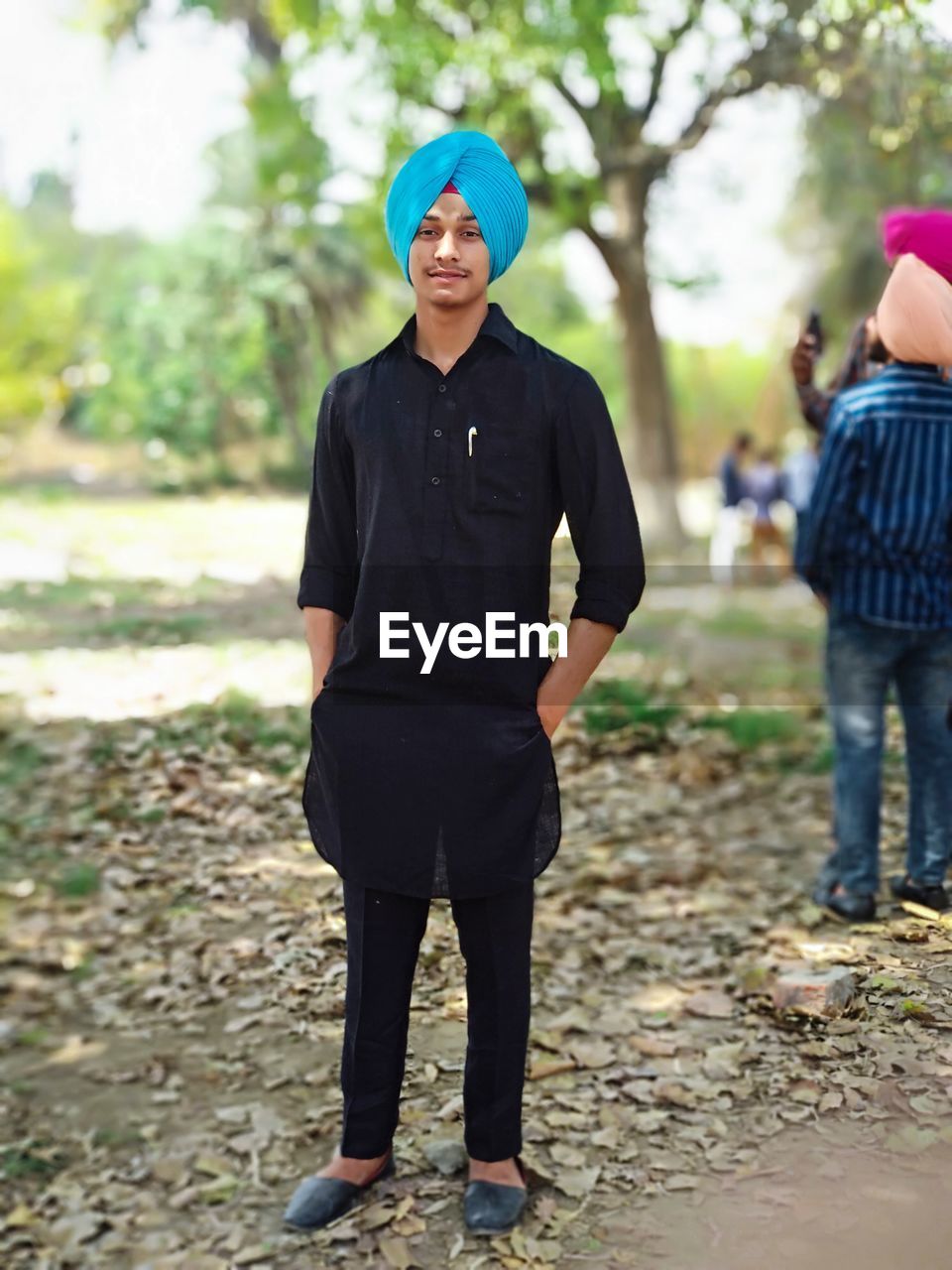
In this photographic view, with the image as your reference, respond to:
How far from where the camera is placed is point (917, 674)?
14.0 ft

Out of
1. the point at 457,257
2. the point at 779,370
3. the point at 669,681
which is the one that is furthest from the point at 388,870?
the point at 779,370

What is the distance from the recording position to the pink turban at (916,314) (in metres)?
2.98

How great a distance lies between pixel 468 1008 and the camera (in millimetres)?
2934

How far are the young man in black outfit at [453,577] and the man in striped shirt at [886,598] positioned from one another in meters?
1.56

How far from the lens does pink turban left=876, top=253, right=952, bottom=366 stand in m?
2.98

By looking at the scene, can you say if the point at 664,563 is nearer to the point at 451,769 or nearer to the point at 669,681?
the point at 669,681

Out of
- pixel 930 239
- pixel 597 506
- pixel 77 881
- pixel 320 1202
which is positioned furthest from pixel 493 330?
pixel 77 881

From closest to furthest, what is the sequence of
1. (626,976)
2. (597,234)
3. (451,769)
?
(451,769), (626,976), (597,234)

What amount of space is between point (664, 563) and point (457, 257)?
10031mm

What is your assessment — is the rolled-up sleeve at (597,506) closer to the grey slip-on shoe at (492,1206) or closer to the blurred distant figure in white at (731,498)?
the grey slip-on shoe at (492,1206)

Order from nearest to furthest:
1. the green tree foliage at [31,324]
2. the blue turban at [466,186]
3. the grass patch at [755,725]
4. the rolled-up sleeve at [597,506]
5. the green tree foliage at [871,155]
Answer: the blue turban at [466,186], the rolled-up sleeve at [597,506], the green tree foliage at [871,155], the grass patch at [755,725], the green tree foliage at [31,324]

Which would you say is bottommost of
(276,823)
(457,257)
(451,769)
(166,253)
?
(276,823)

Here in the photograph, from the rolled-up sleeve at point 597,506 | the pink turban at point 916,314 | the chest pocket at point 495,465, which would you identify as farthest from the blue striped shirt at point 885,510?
the chest pocket at point 495,465

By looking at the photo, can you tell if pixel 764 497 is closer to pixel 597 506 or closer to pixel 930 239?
pixel 930 239
